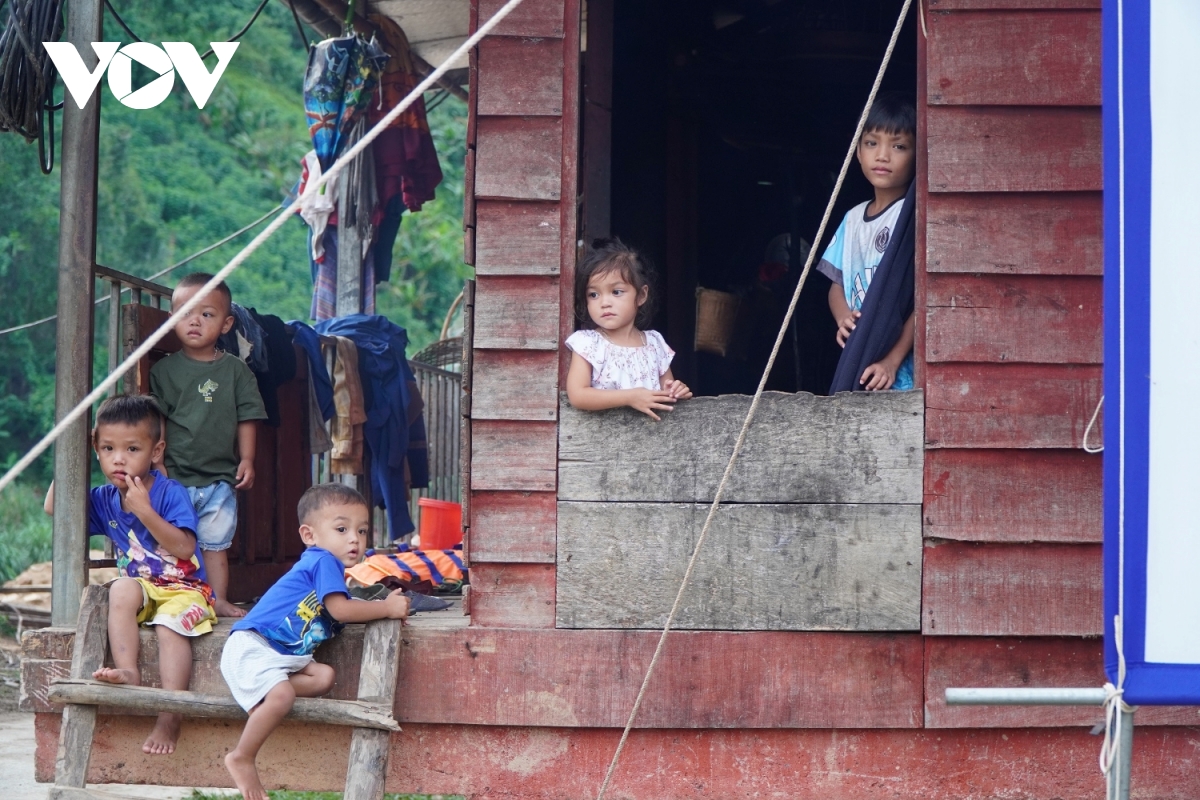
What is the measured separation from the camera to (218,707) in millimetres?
3275

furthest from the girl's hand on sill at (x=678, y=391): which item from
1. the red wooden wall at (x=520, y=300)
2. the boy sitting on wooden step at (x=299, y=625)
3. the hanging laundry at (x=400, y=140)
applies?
the hanging laundry at (x=400, y=140)

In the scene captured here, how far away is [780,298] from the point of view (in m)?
5.39

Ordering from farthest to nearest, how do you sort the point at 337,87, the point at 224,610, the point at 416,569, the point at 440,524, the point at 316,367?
the point at 337,87 < the point at 440,524 < the point at 316,367 < the point at 416,569 < the point at 224,610

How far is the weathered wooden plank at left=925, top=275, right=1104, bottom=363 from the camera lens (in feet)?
10.9

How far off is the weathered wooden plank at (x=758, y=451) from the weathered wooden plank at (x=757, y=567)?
0.14ft

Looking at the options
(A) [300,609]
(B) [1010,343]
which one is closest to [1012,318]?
(B) [1010,343]

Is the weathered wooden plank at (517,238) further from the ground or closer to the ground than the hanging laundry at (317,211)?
closer to the ground

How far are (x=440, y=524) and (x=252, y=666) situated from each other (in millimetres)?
2331

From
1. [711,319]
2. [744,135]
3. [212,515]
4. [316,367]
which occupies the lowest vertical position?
[212,515]

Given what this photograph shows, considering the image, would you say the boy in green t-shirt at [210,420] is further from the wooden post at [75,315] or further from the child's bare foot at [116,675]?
the child's bare foot at [116,675]

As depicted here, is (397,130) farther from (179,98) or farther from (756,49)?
(179,98)

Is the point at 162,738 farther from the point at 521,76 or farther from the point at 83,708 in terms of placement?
the point at 521,76

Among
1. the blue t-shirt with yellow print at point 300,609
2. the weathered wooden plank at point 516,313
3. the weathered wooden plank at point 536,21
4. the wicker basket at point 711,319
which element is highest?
the weathered wooden plank at point 536,21

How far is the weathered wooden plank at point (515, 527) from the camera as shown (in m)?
3.43
